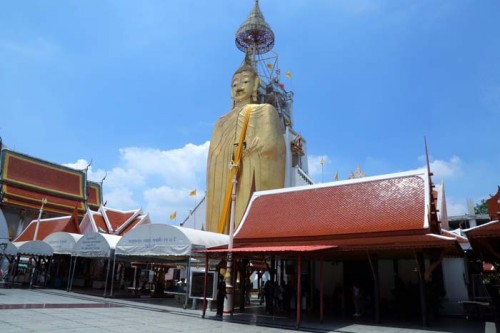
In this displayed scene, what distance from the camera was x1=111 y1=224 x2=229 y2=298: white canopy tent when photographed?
18.4m

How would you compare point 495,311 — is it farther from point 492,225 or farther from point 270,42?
point 270,42

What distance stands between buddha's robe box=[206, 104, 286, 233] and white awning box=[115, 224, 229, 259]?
11.7 m

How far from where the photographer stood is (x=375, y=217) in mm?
15734

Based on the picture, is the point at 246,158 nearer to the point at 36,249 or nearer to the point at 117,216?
the point at 117,216

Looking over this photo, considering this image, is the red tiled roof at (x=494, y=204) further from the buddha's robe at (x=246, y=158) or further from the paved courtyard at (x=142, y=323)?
the buddha's robe at (x=246, y=158)

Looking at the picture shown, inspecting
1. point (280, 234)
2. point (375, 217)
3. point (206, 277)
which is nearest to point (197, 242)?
point (206, 277)

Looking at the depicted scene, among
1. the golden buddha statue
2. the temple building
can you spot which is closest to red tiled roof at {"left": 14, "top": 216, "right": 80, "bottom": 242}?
the temple building

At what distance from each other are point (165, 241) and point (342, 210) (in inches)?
337

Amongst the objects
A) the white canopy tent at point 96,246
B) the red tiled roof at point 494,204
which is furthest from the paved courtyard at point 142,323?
the white canopy tent at point 96,246

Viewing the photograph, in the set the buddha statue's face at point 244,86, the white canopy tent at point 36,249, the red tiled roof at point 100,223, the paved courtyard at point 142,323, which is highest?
the buddha statue's face at point 244,86

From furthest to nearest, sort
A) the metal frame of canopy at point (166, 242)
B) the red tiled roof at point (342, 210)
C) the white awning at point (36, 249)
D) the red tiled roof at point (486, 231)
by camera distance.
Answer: the white awning at point (36, 249)
the metal frame of canopy at point (166, 242)
the red tiled roof at point (342, 210)
the red tiled roof at point (486, 231)

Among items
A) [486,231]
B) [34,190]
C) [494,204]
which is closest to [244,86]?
[34,190]

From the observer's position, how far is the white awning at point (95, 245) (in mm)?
22266

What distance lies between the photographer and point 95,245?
22984mm
